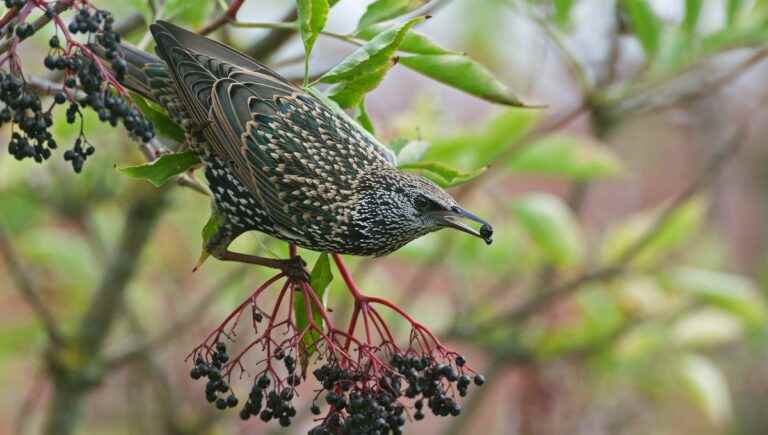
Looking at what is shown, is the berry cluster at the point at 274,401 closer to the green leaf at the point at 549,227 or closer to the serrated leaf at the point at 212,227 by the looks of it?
the serrated leaf at the point at 212,227

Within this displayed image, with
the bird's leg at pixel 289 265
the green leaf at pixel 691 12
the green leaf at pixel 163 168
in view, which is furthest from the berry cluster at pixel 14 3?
the green leaf at pixel 691 12

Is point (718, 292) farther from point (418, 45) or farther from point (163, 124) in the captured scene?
point (163, 124)

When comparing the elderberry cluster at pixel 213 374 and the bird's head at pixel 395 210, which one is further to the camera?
the bird's head at pixel 395 210

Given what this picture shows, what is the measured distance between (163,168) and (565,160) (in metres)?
1.85

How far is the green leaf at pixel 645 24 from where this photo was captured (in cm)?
303

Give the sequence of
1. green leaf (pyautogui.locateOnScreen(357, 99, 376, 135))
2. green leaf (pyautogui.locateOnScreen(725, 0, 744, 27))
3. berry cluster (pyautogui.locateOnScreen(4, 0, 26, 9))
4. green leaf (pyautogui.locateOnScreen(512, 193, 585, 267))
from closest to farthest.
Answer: berry cluster (pyautogui.locateOnScreen(4, 0, 26, 9)) → green leaf (pyautogui.locateOnScreen(357, 99, 376, 135)) → green leaf (pyautogui.locateOnScreen(725, 0, 744, 27)) → green leaf (pyautogui.locateOnScreen(512, 193, 585, 267))

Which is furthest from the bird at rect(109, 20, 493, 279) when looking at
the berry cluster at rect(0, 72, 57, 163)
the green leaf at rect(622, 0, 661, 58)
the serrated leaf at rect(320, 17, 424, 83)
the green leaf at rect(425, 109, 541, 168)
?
the green leaf at rect(622, 0, 661, 58)

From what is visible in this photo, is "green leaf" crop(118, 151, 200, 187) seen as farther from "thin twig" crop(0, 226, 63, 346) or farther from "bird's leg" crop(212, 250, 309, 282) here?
"thin twig" crop(0, 226, 63, 346)

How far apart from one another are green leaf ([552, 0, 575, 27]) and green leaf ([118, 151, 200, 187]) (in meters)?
1.19

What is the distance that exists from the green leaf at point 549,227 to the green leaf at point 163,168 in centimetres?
173

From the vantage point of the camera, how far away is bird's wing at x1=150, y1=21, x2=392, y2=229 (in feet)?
7.18

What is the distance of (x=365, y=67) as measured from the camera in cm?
198

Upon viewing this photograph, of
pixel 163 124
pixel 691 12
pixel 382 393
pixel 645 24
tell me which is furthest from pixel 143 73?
pixel 691 12

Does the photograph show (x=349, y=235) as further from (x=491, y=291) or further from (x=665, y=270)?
(x=491, y=291)
